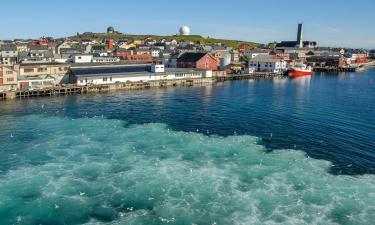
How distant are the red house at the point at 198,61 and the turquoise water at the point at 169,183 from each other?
63391mm

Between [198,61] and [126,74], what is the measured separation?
87.1 feet

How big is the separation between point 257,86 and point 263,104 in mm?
27672

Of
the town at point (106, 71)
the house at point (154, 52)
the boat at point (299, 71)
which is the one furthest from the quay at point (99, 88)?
the house at point (154, 52)

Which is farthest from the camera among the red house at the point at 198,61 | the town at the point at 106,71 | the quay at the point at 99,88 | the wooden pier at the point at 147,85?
the red house at the point at 198,61

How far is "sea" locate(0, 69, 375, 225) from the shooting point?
25.1 meters

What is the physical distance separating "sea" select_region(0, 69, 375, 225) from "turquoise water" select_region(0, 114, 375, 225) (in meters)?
0.09

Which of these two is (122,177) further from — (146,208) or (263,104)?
(263,104)

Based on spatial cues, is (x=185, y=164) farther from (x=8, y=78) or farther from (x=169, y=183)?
(x=8, y=78)

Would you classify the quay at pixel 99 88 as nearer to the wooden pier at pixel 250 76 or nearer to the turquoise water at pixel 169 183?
the wooden pier at pixel 250 76

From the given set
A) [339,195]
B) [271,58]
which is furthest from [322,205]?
[271,58]

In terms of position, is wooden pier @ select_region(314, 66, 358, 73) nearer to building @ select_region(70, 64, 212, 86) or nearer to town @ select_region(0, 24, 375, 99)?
town @ select_region(0, 24, 375, 99)

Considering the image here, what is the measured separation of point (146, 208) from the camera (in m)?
25.6

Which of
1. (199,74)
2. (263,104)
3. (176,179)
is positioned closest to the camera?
(176,179)

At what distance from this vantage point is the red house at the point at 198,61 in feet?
342
